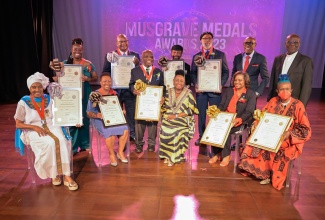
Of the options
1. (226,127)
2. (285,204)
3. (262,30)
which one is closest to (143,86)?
(226,127)

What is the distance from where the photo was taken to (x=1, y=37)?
8.06 m

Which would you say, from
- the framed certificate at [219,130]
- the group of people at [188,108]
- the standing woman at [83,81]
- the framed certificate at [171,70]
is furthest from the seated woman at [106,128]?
the framed certificate at [219,130]

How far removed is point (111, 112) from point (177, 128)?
920 mm

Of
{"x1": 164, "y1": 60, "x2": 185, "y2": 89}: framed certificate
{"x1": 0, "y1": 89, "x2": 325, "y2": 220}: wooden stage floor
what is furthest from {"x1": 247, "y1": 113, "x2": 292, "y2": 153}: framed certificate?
{"x1": 164, "y1": 60, "x2": 185, "y2": 89}: framed certificate

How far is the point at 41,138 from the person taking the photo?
11.3 ft

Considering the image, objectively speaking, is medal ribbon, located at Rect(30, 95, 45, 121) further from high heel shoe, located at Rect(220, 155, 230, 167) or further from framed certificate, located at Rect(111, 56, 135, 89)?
high heel shoe, located at Rect(220, 155, 230, 167)

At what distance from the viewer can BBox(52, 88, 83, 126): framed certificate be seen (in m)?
3.75

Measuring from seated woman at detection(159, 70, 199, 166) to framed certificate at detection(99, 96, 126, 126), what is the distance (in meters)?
0.61

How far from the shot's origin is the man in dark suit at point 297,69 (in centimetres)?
405

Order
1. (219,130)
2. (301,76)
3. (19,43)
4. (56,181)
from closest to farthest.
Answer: (56,181) → (219,130) → (301,76) → (19,43)

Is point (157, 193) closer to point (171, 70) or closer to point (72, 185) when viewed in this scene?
point (72, 185)

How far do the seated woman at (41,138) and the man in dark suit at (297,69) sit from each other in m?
3.02

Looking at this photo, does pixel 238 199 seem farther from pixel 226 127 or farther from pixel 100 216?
pixel 100 216

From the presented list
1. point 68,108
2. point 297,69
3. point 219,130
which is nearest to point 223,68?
point 297,69
